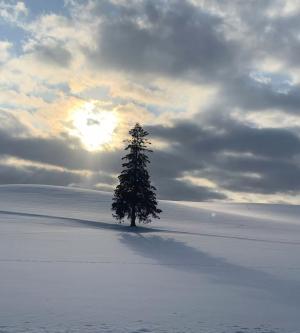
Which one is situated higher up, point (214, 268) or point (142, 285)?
point (214, 268)

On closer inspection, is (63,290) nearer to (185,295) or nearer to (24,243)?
(185,295)

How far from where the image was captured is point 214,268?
22781 millimetres

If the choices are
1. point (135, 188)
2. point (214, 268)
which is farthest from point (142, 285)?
point (135, 188)

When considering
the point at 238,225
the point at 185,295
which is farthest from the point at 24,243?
the point at 238,225

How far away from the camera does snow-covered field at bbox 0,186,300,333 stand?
12.3 meters

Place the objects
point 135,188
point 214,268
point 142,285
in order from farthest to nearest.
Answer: point 135,188 < point 214,268 < point 142,285

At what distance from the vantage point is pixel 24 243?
97.4 ft

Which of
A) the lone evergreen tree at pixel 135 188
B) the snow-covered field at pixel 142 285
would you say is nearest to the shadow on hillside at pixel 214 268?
the snow-covered field at pixel 142 285

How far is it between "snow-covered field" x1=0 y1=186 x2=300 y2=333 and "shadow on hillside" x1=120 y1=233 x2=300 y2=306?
0.05m

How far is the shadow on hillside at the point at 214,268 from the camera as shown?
18.1 meters

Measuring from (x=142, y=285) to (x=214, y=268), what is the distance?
20.8 feet

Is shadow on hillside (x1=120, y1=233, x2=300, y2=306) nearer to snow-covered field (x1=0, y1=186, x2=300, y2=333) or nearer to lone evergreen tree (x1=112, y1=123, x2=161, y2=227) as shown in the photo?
snow-covered field (x1=0, y1=186, x2=300, y2=333)

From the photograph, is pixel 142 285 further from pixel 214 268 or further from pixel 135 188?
pixel 135 188

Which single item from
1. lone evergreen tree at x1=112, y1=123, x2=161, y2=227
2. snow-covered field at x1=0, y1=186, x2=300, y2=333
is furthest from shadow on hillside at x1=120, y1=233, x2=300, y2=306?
lone evergreen tree at x1=112, y1=123, x2=161, y2=227
